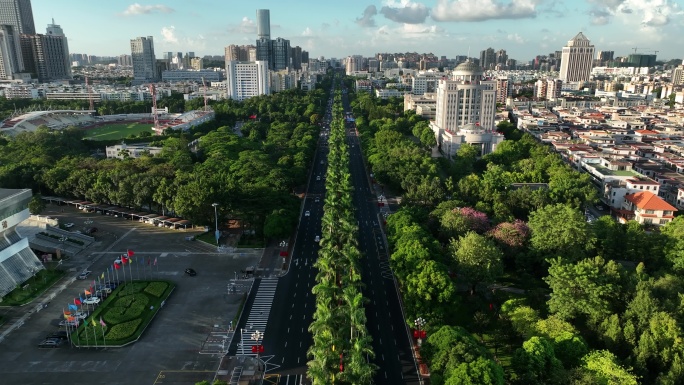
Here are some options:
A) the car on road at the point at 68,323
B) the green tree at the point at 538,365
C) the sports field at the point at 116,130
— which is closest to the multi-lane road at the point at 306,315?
the green tree at the point at 538,365

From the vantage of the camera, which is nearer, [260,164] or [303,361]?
[303,361]

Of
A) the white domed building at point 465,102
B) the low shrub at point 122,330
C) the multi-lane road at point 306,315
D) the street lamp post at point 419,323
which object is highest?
the white domed building at point 465,102

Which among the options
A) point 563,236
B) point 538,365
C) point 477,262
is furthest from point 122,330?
point 563,236

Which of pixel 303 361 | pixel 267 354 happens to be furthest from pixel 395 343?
pixel 267 354

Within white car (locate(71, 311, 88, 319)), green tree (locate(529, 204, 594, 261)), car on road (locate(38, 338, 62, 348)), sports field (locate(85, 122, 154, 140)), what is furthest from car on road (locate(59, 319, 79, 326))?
sports field (locate(85, 122, 154, 140))

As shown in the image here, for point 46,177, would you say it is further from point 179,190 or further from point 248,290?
point 248,290

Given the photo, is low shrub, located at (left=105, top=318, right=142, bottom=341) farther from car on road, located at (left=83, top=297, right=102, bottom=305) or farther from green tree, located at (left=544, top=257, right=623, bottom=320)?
green tree, located at (left=544, top=257, right=623, bottom=320)

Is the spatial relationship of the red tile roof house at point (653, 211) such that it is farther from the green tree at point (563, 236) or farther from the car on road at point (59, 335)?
the car on road at point (59, 335)
